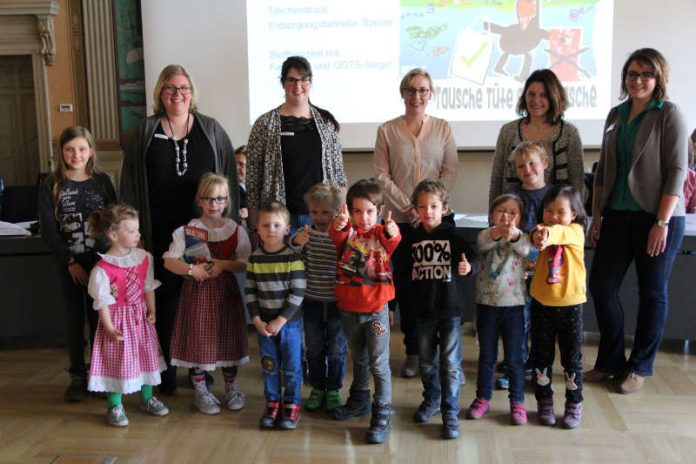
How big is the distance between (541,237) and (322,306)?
0.89 m

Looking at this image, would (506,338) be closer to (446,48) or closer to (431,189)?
(431,189)

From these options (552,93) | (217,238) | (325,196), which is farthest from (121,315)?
(552,93)

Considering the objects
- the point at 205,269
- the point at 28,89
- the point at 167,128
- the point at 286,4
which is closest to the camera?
the point at 205,269

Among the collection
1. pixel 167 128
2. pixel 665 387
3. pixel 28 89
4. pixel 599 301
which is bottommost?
pixel 665 387

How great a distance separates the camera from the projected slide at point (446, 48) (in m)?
4.51

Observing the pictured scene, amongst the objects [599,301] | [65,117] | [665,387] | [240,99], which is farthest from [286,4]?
[665,387]

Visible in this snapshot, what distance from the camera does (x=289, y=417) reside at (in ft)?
8.05

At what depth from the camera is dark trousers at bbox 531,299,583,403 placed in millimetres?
2402

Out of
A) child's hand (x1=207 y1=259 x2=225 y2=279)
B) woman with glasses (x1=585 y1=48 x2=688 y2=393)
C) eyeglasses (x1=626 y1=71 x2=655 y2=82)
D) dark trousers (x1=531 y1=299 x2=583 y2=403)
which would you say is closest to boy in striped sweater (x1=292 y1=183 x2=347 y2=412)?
child's hand (x1=207 y1=259 x2=225 y2=279)

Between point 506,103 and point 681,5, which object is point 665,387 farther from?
point 681,5

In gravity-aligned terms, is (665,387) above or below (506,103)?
below

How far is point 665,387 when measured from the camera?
2.86 m

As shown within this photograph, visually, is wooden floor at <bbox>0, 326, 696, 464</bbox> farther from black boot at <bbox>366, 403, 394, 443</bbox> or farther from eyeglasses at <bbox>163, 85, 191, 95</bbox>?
eyeglasses at <bbox>163, 85, 191, 95</bbox>

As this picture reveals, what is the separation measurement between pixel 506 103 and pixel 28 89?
4527mm
